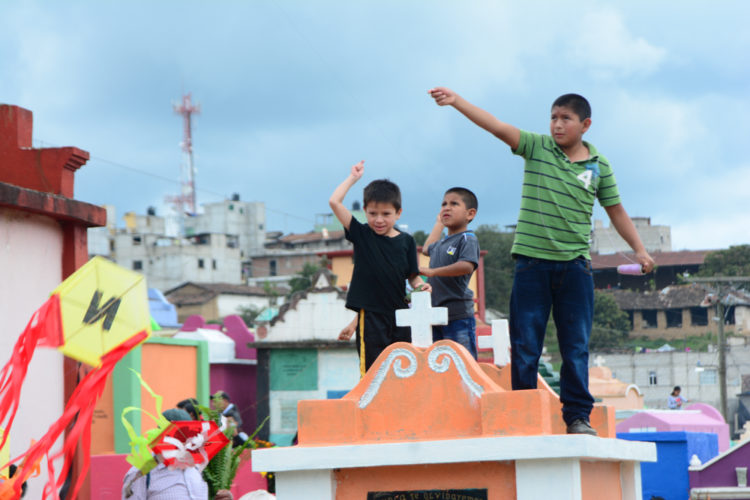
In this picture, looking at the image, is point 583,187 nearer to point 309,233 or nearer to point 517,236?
point 517,236

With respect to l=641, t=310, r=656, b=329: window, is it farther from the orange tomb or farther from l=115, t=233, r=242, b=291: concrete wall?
the orange tomb

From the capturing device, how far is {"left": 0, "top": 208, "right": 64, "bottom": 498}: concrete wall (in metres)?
8.13

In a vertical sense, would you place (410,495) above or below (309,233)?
below

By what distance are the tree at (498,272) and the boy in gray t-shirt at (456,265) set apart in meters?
51.3

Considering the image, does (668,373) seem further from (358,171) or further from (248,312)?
(358,171)

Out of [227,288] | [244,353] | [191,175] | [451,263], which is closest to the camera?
[451,263]

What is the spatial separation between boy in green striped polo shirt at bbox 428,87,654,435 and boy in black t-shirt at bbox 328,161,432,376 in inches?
34.8

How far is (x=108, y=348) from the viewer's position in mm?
3523

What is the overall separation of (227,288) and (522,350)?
73486 mm

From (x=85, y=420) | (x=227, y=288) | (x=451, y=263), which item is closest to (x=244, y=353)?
(x=451, y=263)

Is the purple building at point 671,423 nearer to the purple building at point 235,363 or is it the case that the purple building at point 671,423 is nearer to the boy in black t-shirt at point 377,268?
the purple building at point 235,363

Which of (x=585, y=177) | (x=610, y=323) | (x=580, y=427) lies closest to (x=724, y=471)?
(x=580, y=427)

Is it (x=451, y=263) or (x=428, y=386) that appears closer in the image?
(x=428, y=386)

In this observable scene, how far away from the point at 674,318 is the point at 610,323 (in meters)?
9.38
